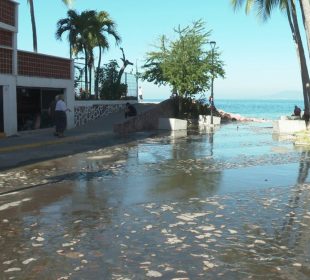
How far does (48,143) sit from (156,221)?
481 inches

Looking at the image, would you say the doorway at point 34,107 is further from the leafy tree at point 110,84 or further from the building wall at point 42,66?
the leafy tree at point 110,84

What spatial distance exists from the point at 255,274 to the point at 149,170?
7125 mm

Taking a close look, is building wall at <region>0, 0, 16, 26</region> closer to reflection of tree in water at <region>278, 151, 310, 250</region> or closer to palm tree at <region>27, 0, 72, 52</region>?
palm tree at <region>27, 0, 72, 52</region>

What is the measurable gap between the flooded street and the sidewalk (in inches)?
79.4

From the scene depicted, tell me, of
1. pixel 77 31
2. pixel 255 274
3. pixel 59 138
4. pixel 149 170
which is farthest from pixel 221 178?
pixel 77 31

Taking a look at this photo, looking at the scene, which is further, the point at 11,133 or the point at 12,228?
the point at 11,133

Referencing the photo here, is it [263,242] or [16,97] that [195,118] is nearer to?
[16,97]

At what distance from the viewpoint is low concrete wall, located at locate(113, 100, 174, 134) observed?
24673mm

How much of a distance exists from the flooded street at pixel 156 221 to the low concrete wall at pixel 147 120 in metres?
12.0

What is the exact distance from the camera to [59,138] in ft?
65.5

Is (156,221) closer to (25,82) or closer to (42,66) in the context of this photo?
(25,82)

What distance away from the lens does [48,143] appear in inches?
720

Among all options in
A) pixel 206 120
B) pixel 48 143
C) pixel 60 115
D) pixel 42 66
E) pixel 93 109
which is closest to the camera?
pixel 48 143

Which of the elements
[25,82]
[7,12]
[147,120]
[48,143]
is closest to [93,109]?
[147,120]
